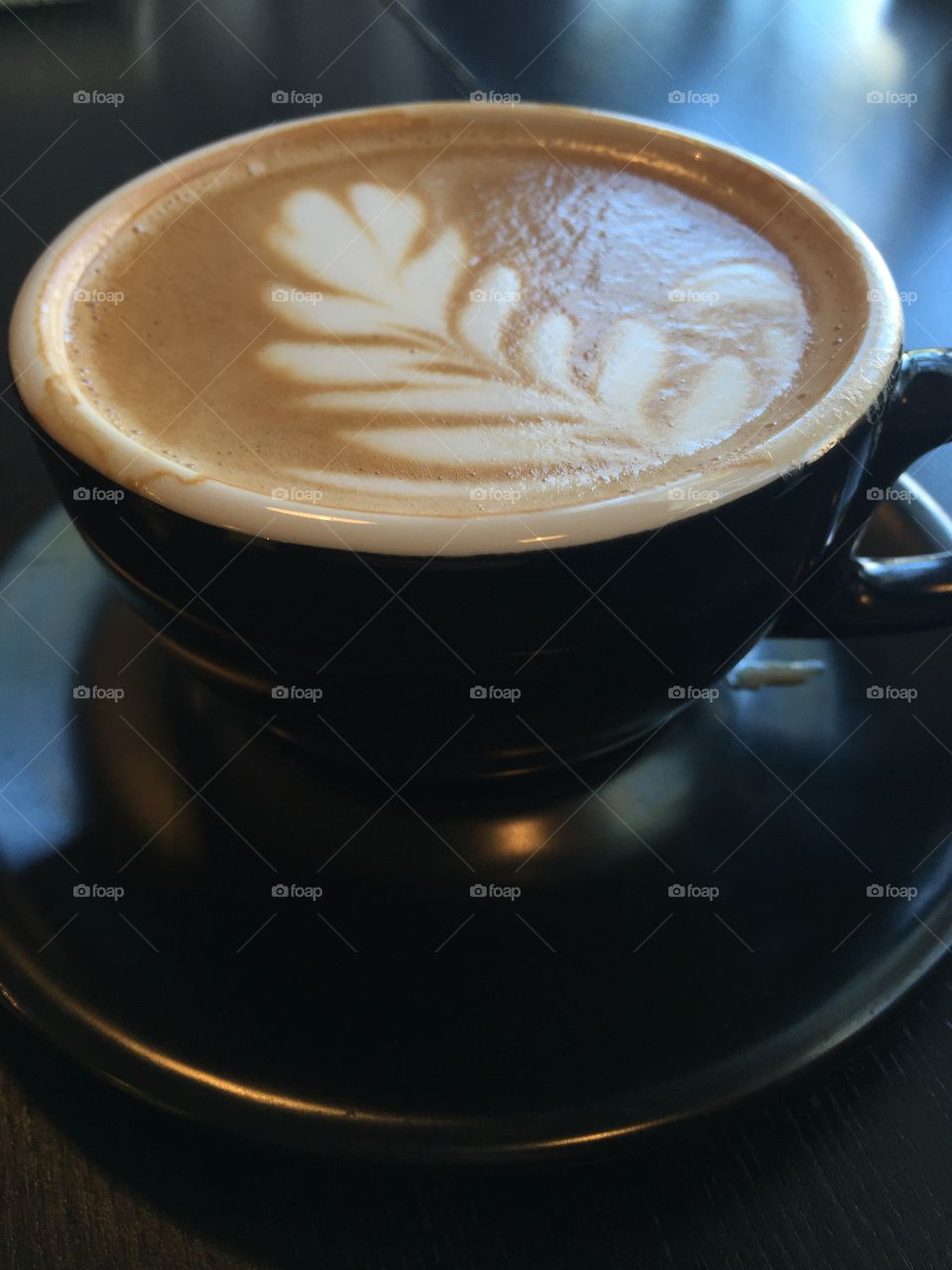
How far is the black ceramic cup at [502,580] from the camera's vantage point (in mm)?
501

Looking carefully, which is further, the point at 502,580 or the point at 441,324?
the point at 441,324

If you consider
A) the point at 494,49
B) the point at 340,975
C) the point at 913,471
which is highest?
the point at 494,49

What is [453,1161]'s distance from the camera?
500 millimetres

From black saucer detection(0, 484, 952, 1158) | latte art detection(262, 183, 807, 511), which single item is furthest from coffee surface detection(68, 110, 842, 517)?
black saucer detection(0, 484, 952, 1158)

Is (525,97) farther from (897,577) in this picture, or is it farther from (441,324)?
(897,577)

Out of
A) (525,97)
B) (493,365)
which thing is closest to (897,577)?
(493,365)

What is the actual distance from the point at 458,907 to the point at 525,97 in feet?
4.07

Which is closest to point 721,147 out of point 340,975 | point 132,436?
point 132,436

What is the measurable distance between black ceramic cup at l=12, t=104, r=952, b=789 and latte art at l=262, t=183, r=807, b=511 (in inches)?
3.2

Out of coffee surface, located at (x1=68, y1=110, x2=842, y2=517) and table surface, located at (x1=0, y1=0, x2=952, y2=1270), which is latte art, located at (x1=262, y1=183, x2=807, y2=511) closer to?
coffee surface, located at (x1=68, y1=110, x2=842, y2=517)

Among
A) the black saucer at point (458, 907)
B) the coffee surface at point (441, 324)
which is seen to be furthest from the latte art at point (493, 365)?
the black saucer at point (458, 907)

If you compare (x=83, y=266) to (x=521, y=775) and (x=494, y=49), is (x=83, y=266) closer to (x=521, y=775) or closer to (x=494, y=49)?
(x=521, y=775)

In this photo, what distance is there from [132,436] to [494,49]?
4.30 feet

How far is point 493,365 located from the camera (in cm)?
69
